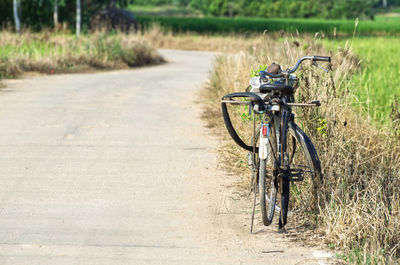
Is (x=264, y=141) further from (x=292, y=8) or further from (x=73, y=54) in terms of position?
(x=292, y=8)

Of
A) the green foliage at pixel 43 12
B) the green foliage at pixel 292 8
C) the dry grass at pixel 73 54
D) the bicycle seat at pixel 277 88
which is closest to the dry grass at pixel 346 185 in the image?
the bicycle seat at pixel 277 88

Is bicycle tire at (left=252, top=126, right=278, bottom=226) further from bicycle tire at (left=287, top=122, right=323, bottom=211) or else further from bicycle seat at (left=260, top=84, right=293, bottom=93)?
bicycle seat at (left=260, top=84, right=293, bottom=93)

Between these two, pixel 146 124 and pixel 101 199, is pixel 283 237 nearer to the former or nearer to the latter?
pixel 101 199

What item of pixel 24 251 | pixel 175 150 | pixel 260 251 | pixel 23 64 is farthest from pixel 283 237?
pixel 23 64

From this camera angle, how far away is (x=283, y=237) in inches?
235

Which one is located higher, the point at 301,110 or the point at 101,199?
the point at 301,110

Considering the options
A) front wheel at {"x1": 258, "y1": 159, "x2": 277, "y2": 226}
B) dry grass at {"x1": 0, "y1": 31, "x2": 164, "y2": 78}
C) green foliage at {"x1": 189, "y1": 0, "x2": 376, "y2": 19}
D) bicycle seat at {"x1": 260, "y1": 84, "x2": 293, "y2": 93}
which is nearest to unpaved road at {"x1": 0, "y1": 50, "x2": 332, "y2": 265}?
front wheel at {"x1": 258, "y1": 159, "x2": 277, "y2": 226}

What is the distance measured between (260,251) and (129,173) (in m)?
2.86

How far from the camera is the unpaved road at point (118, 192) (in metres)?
5.59

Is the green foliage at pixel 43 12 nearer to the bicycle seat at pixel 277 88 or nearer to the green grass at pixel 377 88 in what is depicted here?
the green grass at pixel 377 88

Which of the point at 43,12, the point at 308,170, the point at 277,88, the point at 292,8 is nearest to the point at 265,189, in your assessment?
the point at 308,170

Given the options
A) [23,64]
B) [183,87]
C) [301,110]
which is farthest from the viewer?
[23,64]

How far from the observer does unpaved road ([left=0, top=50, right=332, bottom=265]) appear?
18.4ft

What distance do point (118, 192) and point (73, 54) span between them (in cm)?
1458
